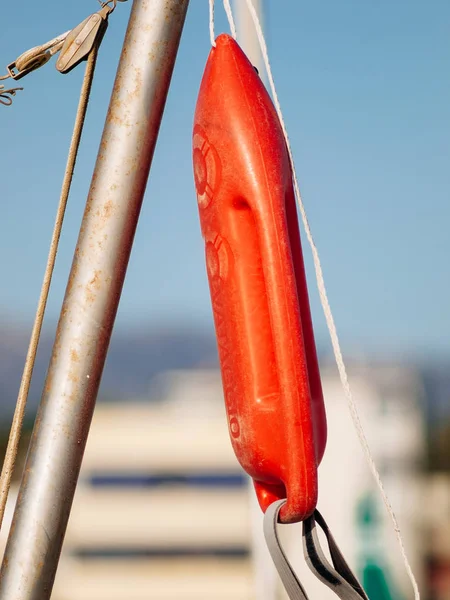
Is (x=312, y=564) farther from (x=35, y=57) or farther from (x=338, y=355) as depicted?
(x=35, y=57)

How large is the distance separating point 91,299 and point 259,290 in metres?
0.14

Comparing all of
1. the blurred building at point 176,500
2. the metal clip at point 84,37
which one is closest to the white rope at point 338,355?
the metal clip at point 84,37

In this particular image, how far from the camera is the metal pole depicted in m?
0.68

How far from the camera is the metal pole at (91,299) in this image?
68 centimetres

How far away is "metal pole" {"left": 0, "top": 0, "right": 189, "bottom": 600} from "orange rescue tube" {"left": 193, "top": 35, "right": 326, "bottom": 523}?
0.20ft

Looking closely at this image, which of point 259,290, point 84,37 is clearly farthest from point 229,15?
point 259,290

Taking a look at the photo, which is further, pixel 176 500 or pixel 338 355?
pixel 176 500

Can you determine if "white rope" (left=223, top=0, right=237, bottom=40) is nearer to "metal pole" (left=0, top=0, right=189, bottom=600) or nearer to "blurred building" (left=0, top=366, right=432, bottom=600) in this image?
"metal pole" (left=0, top=0, right=189, bottom=600)

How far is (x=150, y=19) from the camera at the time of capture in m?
0.71

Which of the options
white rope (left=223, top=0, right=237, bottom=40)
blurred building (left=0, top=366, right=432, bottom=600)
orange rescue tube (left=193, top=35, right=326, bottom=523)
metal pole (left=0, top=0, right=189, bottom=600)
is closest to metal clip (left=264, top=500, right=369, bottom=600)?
orange rescue tube (left=193, top=35, right=326, bottom=523)

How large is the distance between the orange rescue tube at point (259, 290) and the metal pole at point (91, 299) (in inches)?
2.4

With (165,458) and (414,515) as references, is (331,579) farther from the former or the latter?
(165,458)

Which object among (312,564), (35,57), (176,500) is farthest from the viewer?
(176,500)

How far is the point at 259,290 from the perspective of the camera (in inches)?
27.8
